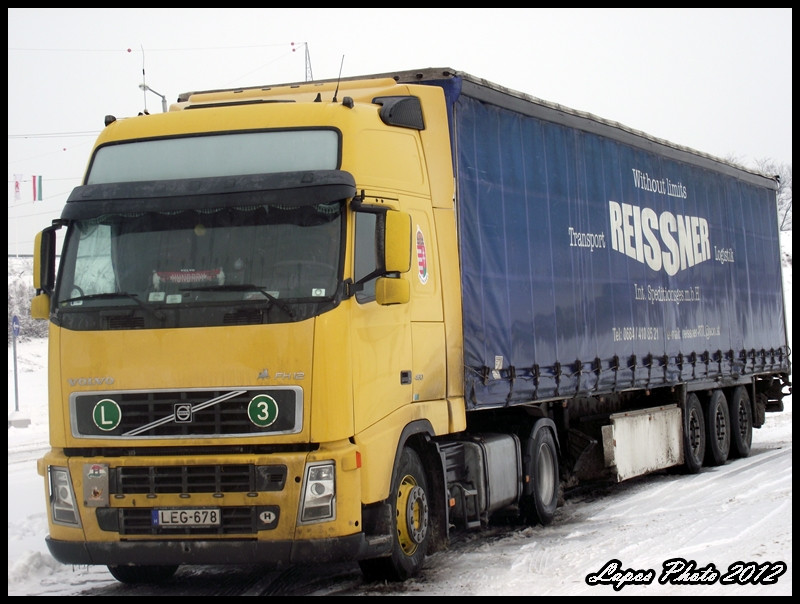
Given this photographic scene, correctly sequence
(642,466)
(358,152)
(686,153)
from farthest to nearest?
(686,153)
(642,466)
(358,152)

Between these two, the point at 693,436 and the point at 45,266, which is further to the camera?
the point at 693,436

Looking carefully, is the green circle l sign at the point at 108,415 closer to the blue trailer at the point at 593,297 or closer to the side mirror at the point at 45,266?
the side mirror at the point at 45,266

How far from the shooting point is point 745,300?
18.2m

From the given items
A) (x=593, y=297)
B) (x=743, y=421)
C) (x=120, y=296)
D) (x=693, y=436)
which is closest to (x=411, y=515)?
(x=120, y=296)

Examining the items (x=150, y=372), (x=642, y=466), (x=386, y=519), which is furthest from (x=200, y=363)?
(x=642, y=466)

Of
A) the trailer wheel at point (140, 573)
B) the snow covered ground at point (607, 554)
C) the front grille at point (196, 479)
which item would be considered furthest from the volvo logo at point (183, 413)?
the trailer wheel at point (140, 573)

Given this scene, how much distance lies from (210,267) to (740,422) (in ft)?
40.4

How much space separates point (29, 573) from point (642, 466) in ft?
26.1

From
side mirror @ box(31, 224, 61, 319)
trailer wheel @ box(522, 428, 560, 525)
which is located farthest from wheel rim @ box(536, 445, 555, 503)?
side mirror @ box(31, 224, 61, 319)

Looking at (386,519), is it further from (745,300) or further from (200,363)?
(745,300)

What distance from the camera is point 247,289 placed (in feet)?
26.9

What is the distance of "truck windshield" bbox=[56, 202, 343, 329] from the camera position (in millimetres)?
8180

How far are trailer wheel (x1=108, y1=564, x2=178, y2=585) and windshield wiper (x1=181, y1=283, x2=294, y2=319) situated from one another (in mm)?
2478

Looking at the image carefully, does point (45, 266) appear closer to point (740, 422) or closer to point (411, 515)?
point (411, 515)
